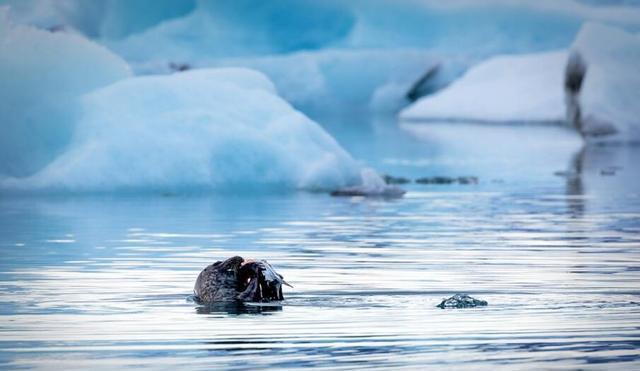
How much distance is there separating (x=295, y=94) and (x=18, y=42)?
2954 centimetres

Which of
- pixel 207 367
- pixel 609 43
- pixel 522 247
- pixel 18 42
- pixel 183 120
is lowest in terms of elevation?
pixel 207 367

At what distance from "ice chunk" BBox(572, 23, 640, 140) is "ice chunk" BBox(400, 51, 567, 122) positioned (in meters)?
5.72

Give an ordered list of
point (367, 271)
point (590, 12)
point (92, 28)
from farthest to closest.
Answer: point (590, 12) < point (92, 28) < point (367, 271)

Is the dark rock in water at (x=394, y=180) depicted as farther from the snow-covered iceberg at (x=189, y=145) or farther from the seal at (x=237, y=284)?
the seal at (x=237, y=284)

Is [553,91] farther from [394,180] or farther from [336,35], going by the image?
[394,180]

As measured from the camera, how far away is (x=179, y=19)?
165ft

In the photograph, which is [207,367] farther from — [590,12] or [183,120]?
[590,12]

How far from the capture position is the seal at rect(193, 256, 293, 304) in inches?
352

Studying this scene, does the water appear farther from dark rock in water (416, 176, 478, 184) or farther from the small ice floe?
dark rock in water (416, 176, 478, 184)

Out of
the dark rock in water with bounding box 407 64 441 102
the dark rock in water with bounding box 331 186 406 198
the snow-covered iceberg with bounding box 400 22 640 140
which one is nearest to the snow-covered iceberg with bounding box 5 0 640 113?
the dark rock in water with bounding box 407 64 441 102

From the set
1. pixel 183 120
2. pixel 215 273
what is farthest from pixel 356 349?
pixel 183 120

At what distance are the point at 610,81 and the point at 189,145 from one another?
2037 centimetres

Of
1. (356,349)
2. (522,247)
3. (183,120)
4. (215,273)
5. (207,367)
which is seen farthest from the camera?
(183,120)

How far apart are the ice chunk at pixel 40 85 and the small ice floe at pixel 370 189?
3352mm
